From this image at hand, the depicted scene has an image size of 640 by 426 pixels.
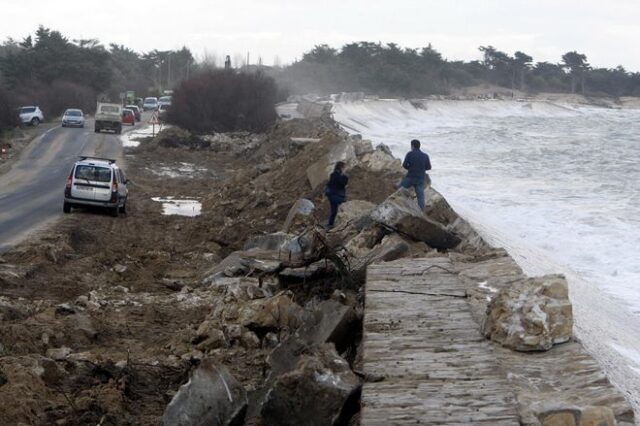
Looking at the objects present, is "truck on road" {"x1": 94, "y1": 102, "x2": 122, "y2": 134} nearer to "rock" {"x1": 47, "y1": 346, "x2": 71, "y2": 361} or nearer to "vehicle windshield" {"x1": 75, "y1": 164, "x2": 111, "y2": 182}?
"vehicle windshield" {"x1": 75, "y1": 164, "x2": 111, "y2": 182}

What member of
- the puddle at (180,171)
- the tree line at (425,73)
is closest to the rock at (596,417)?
the puddle at (180,171)

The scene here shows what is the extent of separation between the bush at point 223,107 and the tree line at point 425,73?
76.9m

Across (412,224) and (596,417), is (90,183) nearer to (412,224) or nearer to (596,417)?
(412,224)

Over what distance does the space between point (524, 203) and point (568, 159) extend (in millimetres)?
27396

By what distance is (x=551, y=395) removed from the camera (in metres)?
7.84

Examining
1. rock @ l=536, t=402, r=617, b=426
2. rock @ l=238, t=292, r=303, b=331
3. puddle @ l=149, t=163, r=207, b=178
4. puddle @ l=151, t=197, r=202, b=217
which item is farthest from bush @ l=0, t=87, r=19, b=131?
rock @ l=536, t=402, r=617, b=426

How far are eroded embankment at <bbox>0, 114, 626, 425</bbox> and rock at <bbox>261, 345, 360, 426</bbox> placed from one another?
0.4 inches

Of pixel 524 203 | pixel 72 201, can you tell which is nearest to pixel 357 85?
pixel 524 203

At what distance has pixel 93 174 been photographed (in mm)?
24625

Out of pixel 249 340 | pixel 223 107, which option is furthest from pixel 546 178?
pixel 249 340

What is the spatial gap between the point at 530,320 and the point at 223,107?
4984 cm

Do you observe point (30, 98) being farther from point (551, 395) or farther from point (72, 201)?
point (551, 395)

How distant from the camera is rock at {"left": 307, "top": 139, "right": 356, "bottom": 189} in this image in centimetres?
2395

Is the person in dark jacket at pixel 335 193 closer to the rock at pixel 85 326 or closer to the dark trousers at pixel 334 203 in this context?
the dark trousers at pixel 334 203
